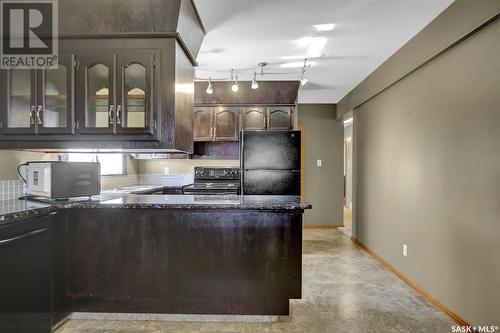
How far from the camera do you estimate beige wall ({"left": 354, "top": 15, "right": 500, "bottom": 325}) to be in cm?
196

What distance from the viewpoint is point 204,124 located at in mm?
4609

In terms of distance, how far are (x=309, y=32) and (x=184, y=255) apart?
2272 millimetres

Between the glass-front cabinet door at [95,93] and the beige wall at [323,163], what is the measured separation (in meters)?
4.01

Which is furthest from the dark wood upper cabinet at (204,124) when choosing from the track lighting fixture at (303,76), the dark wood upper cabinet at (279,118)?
the track lighting fixture at (303,76)

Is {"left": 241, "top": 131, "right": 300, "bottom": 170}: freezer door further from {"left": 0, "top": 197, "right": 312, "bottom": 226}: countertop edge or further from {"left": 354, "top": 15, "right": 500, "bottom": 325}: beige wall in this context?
{"left": 0, "top": 197, "right": 312, "bottom": 226}: countertop edge

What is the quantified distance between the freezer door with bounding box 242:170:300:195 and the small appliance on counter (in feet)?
6.88

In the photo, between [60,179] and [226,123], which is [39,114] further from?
[226,123]

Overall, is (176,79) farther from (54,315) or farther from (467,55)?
(467,55)

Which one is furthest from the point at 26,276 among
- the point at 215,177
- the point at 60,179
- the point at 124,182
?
the point at 215,177

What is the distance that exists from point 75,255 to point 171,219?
80 cm

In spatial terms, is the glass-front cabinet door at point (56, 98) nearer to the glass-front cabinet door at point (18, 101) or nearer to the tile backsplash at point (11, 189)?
the glass-front cabinet door at point (18, 101)

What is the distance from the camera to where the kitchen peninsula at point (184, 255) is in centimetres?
222

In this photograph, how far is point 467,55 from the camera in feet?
7.13

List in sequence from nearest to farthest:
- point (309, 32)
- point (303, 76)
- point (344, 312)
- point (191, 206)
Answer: point (191, 206) → point (344, 312) → point (309, 32) → point (303, 76)
